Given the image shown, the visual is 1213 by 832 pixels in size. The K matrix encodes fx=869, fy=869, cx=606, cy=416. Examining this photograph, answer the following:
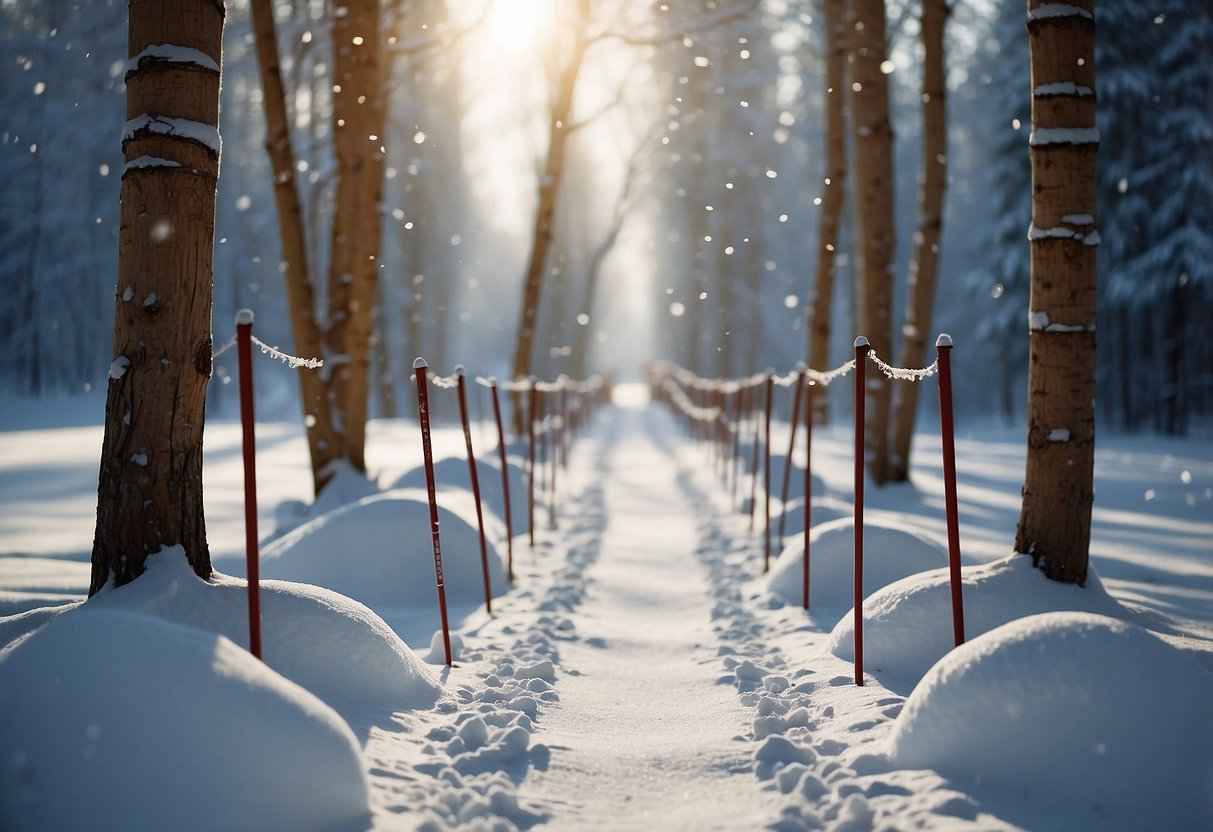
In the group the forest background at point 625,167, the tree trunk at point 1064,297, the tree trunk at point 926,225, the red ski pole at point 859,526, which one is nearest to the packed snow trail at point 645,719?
the red ski pole at point 859,526

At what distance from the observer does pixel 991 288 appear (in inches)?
1070

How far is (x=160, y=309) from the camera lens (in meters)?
3.49

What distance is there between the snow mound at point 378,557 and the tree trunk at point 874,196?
20.5 feet

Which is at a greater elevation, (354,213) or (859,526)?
(354,213)

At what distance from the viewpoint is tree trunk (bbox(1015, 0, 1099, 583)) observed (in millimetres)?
4379

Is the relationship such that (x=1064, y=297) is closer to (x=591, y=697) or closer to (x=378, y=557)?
(x=591, y=697)

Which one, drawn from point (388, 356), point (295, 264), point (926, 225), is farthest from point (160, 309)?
point (388, 356)

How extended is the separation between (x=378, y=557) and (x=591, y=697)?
2215mm

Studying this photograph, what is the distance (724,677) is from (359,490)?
5397 mm

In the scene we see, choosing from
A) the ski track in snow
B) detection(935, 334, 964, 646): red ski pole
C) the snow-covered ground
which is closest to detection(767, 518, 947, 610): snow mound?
the snow-covered ground

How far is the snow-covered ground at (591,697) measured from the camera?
8.35 feet

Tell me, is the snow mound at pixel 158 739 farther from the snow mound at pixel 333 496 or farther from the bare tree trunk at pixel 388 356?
the bare tree trunk at pixel 388 356

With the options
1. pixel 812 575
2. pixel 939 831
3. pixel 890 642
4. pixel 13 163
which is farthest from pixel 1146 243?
pixel 13 163

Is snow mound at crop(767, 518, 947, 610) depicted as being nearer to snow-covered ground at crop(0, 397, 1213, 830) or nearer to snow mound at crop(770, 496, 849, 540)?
snow-covered ground at crop(0, 397, 1213, 830)
